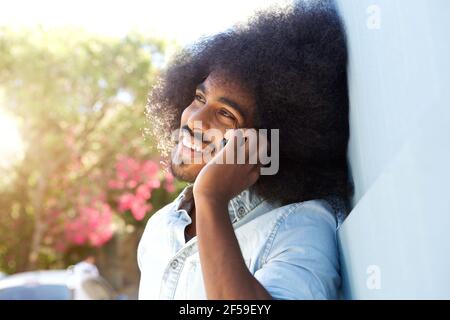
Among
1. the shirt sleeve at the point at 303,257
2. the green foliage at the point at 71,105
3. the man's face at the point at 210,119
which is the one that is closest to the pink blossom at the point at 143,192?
the green foliage at the point at 71,105

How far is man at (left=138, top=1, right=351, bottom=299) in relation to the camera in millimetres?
1388

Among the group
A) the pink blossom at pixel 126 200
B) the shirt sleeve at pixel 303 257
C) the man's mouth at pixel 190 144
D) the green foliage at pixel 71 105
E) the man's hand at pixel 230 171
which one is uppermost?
the green foliage at pixel 71 105

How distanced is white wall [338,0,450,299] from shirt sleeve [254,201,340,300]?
4cm

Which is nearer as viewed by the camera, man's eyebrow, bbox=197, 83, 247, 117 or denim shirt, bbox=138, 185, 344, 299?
denim shirt, bbox=138, 185, 344, 299

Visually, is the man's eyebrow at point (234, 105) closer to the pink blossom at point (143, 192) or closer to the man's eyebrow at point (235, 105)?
the man's eyebrow at point (235, 105)

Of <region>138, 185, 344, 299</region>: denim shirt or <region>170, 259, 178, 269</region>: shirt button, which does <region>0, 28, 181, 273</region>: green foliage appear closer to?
<region>138, 185, 344, 299</region>: denim shirt

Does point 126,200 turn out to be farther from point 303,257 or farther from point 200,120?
point 303,257

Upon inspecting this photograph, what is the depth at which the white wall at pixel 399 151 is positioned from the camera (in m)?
0.91

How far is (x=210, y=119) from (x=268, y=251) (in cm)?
35

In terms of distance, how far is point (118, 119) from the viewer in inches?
336

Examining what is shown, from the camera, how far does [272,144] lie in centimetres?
154

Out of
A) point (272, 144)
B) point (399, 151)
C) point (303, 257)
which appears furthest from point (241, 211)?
point (399, 151)

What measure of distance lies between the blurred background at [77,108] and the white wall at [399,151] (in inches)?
256

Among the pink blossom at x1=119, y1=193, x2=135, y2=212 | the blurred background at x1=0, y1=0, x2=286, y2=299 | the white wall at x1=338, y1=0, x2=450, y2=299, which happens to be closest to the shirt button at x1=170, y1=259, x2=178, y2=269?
the white wall at x1=338, y1=0, x2=450, y2=299
